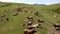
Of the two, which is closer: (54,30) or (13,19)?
(54,30)

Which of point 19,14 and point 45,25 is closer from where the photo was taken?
point 45,25

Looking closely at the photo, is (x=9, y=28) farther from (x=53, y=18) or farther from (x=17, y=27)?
(x=53, y=18)

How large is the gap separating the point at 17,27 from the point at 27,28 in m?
2.06

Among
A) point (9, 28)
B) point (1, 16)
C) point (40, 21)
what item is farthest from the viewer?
point (1, 16)

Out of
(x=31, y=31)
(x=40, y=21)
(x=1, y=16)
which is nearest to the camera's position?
(x=31, y=31)

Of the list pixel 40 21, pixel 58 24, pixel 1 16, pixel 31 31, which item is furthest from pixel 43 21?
pixel 1 16

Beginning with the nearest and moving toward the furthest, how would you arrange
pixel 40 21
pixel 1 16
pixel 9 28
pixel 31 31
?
pixel 31 31 < pixel 9 28 < pixel 40 21 < pixel 1 16

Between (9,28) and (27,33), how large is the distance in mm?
4056

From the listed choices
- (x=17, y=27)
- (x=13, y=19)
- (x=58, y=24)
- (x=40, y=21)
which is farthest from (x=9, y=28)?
(x=58, y=24)

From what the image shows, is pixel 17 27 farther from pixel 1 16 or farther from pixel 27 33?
pixel 1 16

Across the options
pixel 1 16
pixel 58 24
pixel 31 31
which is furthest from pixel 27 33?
pixel 1 16

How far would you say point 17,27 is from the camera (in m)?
34.1

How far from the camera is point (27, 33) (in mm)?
31953

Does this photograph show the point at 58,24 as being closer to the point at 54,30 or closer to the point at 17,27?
the point at 54,30
